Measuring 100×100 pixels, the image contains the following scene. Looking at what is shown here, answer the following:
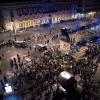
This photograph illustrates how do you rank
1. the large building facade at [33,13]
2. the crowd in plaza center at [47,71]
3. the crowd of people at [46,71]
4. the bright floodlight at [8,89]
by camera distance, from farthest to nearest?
the large building facade at [33,13], the crowd of people at [46,71], the crowd in plaza center at [47,71], the bright floodlight at [8,89]

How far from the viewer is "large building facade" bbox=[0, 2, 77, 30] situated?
213 feet

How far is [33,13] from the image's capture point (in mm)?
70188

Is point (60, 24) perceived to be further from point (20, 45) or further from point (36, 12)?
point (20, 45)

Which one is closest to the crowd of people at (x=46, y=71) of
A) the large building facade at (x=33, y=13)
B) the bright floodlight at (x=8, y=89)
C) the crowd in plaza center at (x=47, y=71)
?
the crowd in plaza center at (x=47, y=71)

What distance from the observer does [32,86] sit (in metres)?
29.7

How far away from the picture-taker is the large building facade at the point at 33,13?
213 feet

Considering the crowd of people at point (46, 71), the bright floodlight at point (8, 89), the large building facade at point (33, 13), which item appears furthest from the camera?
the large building facade at point (33, 13)

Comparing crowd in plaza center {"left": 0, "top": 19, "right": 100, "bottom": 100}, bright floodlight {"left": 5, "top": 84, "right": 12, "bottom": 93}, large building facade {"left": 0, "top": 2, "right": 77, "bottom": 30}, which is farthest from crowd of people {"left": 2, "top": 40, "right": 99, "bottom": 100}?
large building facade {"left": 0, "top": 2, "right": 77, "bottom": 30}

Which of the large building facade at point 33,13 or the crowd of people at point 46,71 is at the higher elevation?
the large building facade at point 33,13

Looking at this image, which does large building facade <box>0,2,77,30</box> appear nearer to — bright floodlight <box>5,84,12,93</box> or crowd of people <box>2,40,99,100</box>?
crowd of people <box>2,40,99,100</box>

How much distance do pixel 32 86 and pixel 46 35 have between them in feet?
99.5

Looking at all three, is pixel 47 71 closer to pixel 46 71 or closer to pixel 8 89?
pixel 46 71

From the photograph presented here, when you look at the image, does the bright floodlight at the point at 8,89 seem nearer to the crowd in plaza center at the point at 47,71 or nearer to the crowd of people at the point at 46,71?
the crowd in plaza center at the point at 47,71

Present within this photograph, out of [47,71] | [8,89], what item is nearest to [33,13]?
[47,71]
